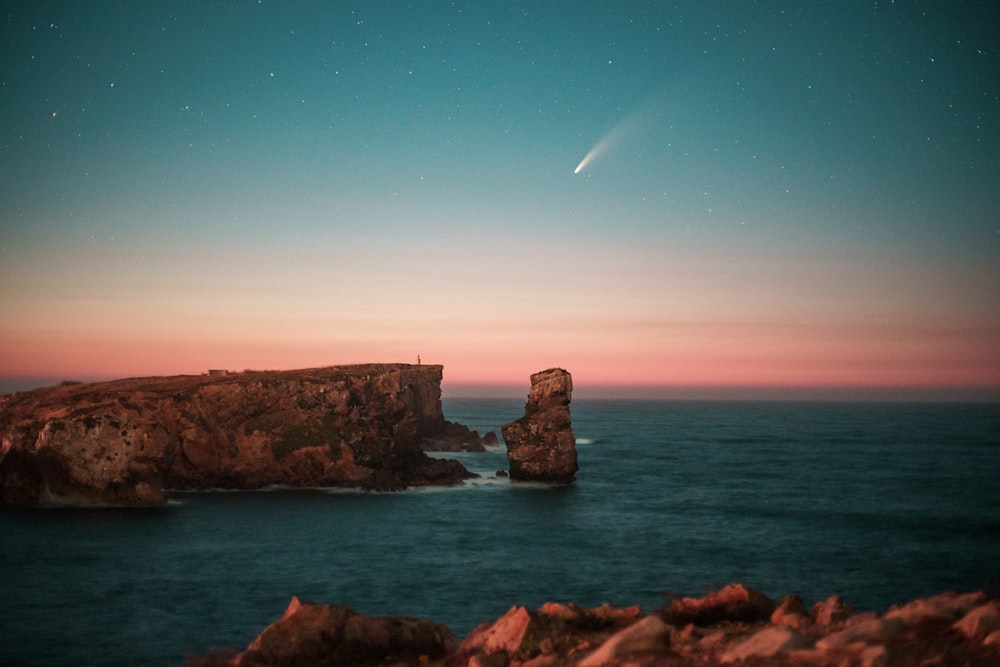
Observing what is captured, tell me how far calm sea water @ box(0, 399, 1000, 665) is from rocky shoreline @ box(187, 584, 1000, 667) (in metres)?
4.35

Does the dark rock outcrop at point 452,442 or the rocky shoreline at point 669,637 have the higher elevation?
the rocky shoreline at point 669,637

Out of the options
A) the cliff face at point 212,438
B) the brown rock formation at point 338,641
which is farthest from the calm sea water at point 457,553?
the brown rock formation at point 338,641

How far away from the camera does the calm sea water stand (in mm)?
36688

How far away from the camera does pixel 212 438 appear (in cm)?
8038

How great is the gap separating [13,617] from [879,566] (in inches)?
1947

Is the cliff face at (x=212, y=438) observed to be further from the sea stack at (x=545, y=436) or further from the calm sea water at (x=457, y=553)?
the sea stack at (x=545, y=436)

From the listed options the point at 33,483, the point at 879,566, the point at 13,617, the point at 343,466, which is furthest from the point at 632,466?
the point at 13,617

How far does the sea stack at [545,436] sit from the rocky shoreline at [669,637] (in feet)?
210

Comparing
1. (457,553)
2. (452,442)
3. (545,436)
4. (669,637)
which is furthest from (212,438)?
(669,637)

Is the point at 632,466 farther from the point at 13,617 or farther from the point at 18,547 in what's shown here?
the point at 13,617

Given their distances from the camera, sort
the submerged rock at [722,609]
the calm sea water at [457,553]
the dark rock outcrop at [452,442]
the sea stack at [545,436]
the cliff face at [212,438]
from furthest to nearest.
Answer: the dark rock outcrop at [452,442] < the sea stack at [545,436] < the cliff face at [212,438] < the calm sea water at [457,553] < the submerged rock at [722,609]

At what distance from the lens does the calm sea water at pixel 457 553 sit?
120ft

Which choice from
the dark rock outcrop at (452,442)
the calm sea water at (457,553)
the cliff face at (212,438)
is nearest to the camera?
the calm sea water at (457,553)

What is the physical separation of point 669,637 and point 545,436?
230ft
